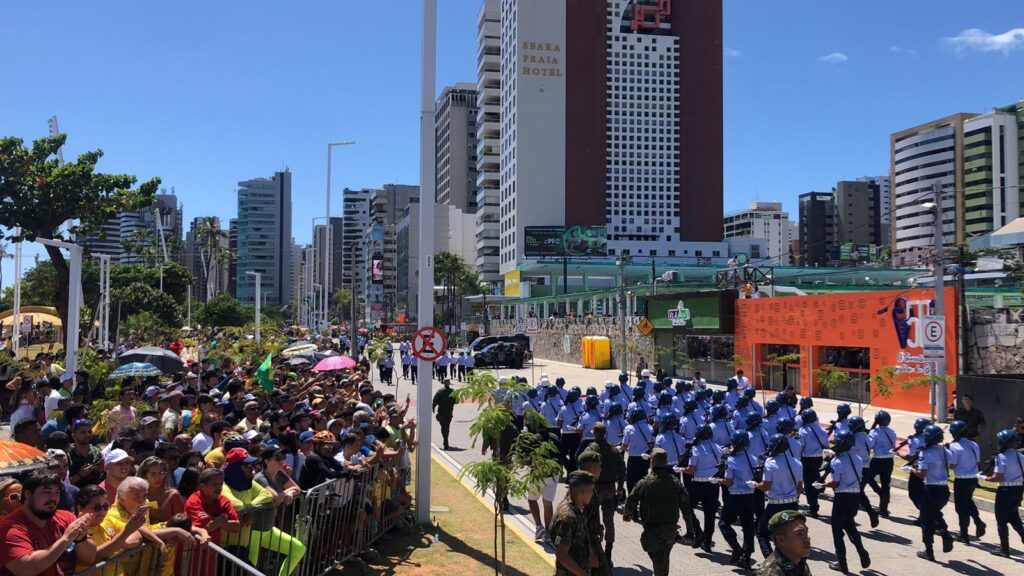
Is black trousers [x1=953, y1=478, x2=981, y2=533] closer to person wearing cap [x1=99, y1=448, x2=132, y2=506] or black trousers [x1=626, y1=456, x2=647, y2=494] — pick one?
black trousers [x1=626, y1=456, x2=647, y2=494]

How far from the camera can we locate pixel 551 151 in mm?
106125

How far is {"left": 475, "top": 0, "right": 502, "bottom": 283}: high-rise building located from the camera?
383 feet

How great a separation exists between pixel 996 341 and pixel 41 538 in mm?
24957

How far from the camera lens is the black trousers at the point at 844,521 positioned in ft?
29.0

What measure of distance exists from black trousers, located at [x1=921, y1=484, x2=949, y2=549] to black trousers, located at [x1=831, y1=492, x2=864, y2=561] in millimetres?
1178

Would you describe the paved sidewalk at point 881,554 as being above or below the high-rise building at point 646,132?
below

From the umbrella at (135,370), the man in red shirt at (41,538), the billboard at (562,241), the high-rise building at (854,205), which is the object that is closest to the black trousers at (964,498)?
the man in red shirt at (41,538)

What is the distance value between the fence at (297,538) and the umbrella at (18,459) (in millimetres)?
1387

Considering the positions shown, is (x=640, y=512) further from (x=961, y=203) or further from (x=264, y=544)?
(x=961, y=203)

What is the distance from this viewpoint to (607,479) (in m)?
9.13

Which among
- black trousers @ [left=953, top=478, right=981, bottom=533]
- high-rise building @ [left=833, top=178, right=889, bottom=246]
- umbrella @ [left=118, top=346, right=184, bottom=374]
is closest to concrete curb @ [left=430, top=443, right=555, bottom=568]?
black trousers @ [left=953, top=478, right=981, bottom=533]

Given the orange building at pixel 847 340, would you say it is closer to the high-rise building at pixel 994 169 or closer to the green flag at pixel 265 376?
the green flag at pixel 265 376

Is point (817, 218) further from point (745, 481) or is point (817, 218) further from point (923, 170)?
point (745, 481)

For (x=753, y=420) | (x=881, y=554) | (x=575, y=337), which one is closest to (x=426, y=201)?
(x=753, y=420)
